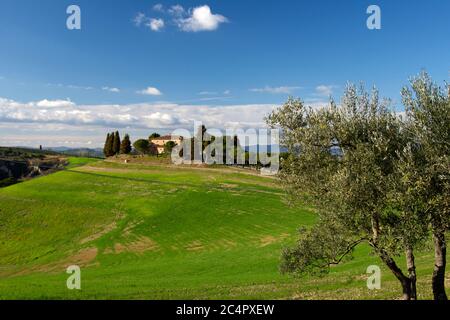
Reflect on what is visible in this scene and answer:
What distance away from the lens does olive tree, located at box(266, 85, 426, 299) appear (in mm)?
16844

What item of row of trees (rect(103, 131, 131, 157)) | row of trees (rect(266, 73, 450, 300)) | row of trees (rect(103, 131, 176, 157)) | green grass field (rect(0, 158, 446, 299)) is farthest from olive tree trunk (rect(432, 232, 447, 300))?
row of trees (rect(103, 131, 131, 157))

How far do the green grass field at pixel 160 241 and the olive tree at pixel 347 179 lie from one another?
3.37 m

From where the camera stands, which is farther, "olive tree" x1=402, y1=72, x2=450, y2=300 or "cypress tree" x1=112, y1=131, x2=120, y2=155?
"cypress tree" x1=112, y1=131, x2=120, y2=155

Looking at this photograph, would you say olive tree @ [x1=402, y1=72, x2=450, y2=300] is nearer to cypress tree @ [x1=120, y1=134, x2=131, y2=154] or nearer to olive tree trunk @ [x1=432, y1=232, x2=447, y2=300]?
olive tree trunk @ [x1=432, y1=232, x2=447, y2=300]

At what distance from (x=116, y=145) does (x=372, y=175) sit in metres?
173

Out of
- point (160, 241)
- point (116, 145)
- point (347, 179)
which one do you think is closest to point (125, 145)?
point (116, 145)

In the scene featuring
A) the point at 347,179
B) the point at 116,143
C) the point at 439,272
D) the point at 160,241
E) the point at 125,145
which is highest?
the point at 116,143

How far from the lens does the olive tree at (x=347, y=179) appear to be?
55.3 feet

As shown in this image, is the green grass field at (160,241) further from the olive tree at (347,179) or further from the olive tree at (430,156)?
the olive tree at (430,156)

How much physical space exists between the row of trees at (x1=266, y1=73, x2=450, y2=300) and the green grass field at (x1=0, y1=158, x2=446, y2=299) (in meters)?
3.55

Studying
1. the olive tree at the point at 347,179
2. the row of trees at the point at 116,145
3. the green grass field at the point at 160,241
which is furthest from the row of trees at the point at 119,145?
the olive tree at the point at 347,179

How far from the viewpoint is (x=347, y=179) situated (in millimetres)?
17031

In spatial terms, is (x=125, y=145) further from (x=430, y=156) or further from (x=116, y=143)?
(x=430, y=156)

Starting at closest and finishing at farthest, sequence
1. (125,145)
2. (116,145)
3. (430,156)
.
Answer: (430,156) < (125,145) < (116,145)
